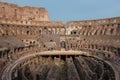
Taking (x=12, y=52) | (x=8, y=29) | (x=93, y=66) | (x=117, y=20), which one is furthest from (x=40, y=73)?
(x=117, y=20)

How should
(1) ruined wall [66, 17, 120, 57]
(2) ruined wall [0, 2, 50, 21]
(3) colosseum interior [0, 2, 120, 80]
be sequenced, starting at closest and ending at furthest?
(3) colosseum interior [0, 2, 120, 80]
(1) ruined wall [66, 17, 120, 57]
(2) ruined wall [0, 2, 50, 21]

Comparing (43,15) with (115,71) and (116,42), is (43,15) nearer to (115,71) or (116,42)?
(116,42)

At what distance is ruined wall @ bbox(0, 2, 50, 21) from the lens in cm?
5352

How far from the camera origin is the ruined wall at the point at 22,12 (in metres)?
53.5

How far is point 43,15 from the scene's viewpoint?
Result: 210ft

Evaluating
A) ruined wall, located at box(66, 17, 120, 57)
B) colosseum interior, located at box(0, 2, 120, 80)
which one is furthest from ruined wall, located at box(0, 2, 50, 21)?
ruined wall, located at box(66, 17, 120, 57)

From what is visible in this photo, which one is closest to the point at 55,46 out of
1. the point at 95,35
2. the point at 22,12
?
the point at 95,35

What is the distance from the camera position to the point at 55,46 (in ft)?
173

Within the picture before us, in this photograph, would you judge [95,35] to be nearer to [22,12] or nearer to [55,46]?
[55,46]

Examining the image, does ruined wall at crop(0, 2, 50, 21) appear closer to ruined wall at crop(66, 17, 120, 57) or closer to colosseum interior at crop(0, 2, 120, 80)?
colosseum interior at crop(0, 2, 120, 80)

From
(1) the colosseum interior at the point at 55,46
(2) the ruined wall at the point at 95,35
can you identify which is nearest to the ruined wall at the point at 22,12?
(1) the colosseum interior at the point at 55,46

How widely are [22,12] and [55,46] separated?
47.5 feet

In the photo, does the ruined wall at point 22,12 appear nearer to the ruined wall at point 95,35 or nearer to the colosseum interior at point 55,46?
the colosseum interior at point 55,46

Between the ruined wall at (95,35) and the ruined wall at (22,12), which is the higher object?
the ruined wall at (22,12)
